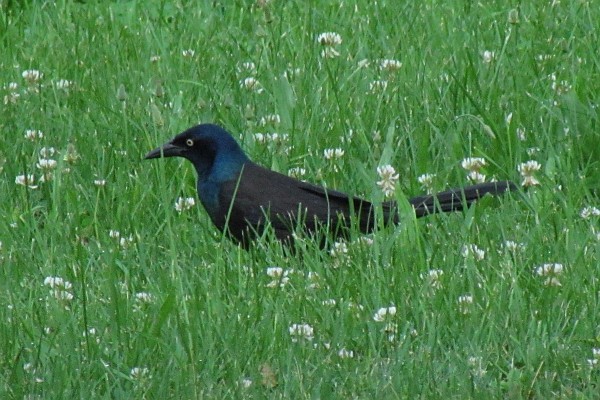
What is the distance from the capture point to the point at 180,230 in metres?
5.17

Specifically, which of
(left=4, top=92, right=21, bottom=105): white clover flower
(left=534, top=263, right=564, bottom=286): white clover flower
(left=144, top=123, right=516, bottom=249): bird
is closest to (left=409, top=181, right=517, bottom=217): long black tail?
(left=144, top=123, right=516, bottom=249): bird

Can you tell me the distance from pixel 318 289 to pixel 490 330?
0.62 metres

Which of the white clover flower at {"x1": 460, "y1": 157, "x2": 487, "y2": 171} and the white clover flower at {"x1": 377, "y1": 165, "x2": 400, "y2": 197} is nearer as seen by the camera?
the white clover flower at {"x1": 377, "y1": 165, "x2": 400, "y2": 197}

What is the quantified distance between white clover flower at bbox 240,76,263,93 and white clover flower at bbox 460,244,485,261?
78.9 inches

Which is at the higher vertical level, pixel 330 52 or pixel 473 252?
pixel 330 52

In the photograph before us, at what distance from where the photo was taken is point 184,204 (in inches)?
214

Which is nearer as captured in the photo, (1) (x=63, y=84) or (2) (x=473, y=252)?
(2) (x=473, y=252)

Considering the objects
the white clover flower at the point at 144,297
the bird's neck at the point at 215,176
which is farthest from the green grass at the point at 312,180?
the bird's neck at the point at 215,176

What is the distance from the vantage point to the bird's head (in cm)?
538

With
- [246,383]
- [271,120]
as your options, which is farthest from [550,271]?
[271,120]

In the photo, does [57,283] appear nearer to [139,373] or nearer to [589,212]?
[139,373]

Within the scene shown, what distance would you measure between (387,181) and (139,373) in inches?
62.4

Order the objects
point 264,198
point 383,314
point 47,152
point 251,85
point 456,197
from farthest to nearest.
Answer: point 251,85 < point 47,152 < point 264,198 < point 456,197 < point 383,314

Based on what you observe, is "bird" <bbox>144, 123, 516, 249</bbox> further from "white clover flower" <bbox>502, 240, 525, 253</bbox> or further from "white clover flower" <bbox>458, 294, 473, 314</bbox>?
"white clover flower" <bbox>458, 294, 473, 314</bbox>
